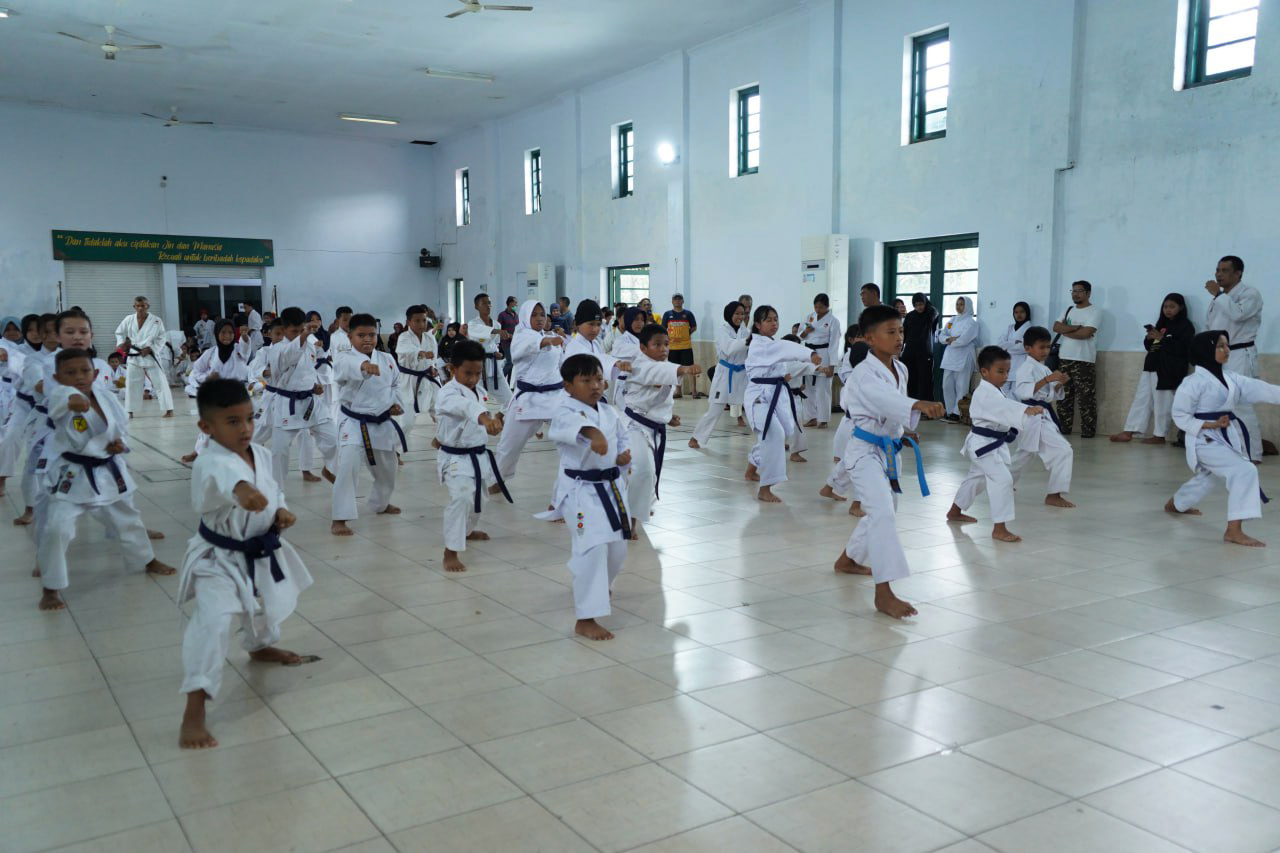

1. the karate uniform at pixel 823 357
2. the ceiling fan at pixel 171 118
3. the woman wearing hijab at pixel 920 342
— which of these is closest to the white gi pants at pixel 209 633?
the karate uniform at pixel 823 357

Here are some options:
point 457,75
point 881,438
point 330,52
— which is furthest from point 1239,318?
point 330,52

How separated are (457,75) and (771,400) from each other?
10647 millimetres

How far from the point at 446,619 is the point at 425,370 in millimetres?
4684

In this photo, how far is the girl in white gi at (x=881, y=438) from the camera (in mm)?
4113

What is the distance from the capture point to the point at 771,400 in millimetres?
6645

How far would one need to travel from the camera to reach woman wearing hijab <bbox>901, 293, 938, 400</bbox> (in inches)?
436

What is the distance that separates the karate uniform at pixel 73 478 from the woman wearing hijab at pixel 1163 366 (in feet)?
27.8

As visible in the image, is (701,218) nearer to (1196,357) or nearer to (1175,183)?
(1175,183)

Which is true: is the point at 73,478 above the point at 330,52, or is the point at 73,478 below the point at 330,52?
below

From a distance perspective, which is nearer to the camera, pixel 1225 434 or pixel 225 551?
pixel 225 551

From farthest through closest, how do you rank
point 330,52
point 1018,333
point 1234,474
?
point 330,52, point 1018,333, point 1234,474

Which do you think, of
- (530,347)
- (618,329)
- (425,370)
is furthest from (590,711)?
(618,329)

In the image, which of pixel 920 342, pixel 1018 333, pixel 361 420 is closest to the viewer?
pixel 361 420

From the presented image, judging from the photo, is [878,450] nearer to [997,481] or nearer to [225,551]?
[997,481]
